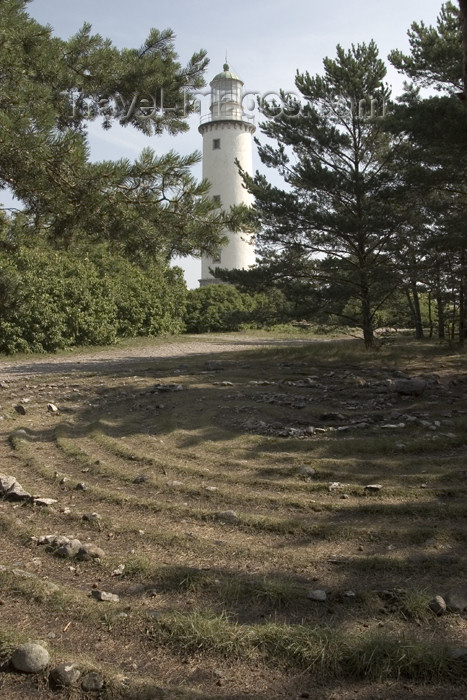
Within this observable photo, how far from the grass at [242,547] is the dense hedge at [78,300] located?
6.02 m

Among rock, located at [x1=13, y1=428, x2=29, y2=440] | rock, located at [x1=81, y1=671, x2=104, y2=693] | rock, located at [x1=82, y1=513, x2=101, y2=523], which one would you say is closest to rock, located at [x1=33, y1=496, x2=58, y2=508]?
rock, located at [x1=82, y1=513, x2=101, y2=523]

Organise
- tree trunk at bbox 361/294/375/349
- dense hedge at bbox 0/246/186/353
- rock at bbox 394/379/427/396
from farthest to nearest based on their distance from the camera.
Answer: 1. dense hedge at bbox 0/246/186/353
2. tree trunk at bbox 361/294/375/349
3. rock at bbox 394/379/427/396

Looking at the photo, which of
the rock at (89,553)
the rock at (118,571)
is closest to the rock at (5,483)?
the rock at (89,553)

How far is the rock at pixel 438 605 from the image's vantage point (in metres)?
2.96

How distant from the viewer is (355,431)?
6887 mm

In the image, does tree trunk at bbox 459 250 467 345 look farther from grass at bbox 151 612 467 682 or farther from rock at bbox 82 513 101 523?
grass at bbox 151 612 467 682

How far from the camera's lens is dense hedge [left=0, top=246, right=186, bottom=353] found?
48.2 feet

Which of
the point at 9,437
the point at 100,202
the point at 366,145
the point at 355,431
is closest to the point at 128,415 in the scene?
the point at 9,437

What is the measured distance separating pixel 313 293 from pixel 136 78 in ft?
28.0

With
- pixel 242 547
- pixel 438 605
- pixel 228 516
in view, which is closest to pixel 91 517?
pixel 228 516

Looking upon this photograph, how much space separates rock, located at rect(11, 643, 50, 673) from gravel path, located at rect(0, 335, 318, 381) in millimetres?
9221

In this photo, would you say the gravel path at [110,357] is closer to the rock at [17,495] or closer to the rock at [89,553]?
the rock at [17,495]

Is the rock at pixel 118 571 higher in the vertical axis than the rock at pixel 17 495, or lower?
lower

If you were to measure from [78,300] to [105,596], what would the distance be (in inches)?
562
